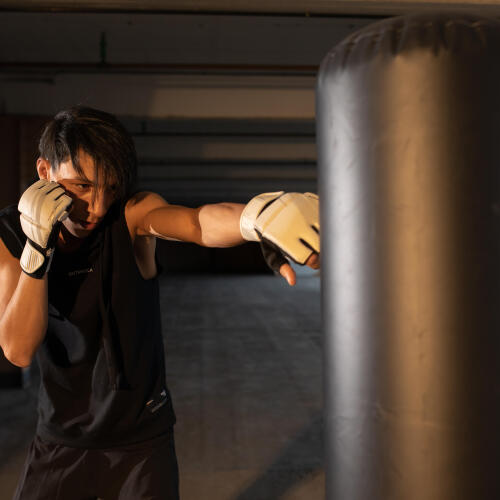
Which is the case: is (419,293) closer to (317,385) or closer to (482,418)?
(482,418)

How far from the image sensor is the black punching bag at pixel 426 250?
2.12ft

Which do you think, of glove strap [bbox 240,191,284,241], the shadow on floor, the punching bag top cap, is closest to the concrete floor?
the shadow on floor

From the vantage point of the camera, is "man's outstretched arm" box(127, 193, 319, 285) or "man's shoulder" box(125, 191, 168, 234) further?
"man's shoulder" box(125, 191, 168, 234)

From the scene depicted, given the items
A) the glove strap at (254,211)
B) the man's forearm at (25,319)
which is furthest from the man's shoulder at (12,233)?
the glove strap at (254,211)

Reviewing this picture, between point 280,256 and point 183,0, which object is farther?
point 183,0

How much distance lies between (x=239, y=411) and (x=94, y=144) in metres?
2.69

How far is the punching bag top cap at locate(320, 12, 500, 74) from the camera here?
65 cm

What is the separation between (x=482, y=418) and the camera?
0.66 m

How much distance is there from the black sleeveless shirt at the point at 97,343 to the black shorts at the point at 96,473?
A: 29mm

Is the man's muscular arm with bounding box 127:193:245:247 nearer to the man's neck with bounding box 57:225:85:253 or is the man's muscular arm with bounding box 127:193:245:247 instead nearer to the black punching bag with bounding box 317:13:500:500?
the man's neck with bounding box 57:225:85:253

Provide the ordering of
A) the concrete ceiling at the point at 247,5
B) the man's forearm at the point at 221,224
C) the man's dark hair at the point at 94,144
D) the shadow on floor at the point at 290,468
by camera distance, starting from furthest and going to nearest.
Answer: the shadow on floor at the point at 290,468, the concrete ceiling at the point at 247,5, the man's dark hair at the point at 94,144, the man's forearm at the point at 221,224

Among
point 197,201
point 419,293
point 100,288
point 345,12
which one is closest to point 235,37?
point 345,12

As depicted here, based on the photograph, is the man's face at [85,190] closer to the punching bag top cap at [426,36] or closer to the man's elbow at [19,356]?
the man's elbow at [19,356]

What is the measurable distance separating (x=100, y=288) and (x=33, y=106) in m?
3.95
